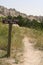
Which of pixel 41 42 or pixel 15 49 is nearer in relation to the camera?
pixel 15 49

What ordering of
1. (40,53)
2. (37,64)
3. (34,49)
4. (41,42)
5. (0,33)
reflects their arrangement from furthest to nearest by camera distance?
(0,33) → (41,42) → (34,49) → (40,53) → (37,64)

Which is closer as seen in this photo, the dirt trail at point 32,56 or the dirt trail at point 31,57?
the dirt trail at point 31,57

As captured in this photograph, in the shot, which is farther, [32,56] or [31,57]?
[32,56]

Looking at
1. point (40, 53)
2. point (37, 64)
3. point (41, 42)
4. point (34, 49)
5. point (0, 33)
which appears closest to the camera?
point (37, 64)

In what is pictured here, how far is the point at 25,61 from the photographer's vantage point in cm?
952

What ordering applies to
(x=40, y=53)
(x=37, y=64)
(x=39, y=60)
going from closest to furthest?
(x=37, y=64), (x=39, y=60), (x=40, y=53)

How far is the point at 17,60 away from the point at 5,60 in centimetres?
45

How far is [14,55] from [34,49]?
209 cm

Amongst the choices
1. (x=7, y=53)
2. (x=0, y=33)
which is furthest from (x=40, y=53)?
(x=0, y=33)

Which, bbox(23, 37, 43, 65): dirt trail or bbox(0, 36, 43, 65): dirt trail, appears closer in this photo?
bbox(0, 36, 43, 65): dirt trail

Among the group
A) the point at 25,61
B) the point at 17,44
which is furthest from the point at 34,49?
the point at 25,61

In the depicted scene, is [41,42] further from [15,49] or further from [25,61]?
[25,61]

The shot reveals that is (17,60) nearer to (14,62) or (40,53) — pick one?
(14,62)

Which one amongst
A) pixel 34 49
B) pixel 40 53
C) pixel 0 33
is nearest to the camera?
pixel 40 53
